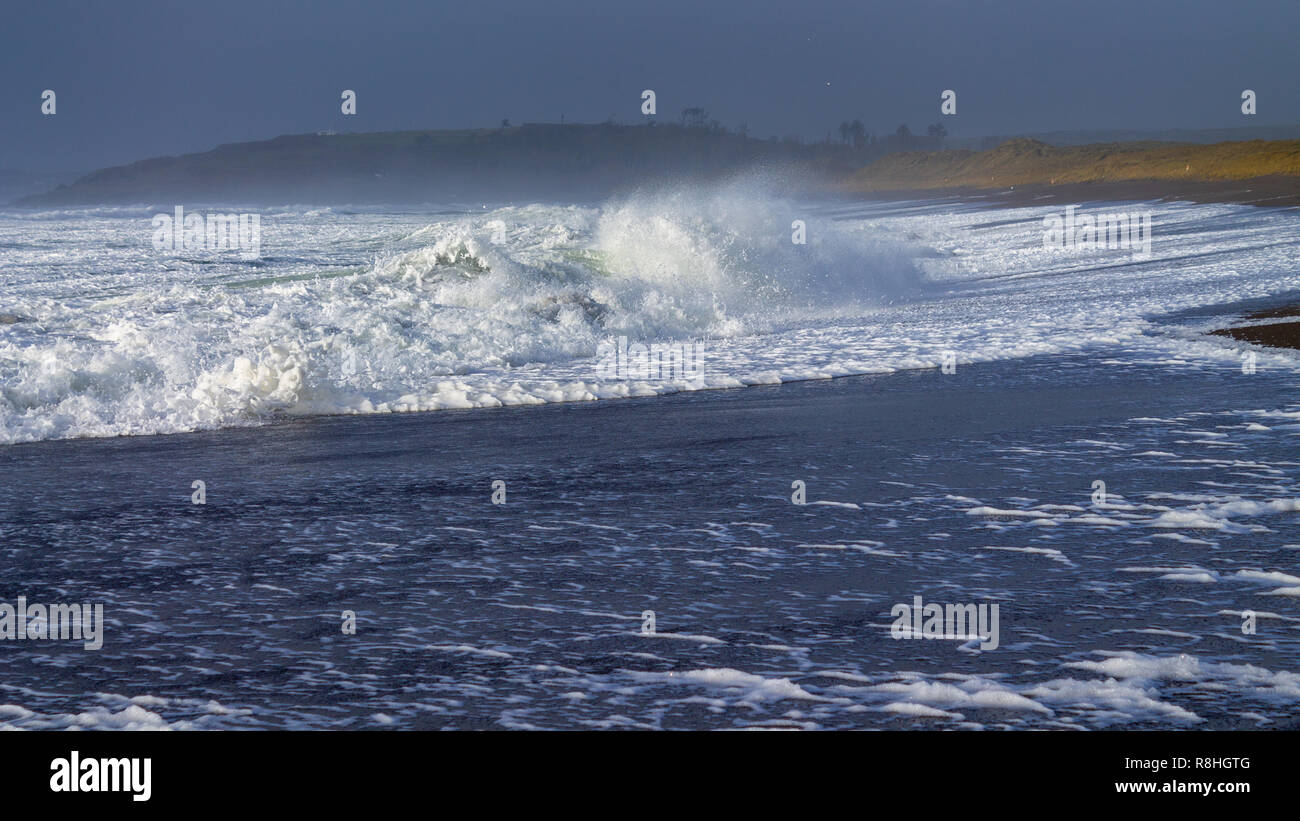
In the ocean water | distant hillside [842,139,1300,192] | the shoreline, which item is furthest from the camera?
distant hillside [842,139,1300,192]

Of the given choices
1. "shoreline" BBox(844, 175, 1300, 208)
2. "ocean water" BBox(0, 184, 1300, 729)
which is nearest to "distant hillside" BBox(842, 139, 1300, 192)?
"shoreline" BBox(844, 175, 1300, 208)

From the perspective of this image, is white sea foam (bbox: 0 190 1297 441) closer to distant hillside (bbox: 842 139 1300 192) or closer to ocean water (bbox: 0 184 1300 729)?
ocean water (bbox: 0 184 1300 729)

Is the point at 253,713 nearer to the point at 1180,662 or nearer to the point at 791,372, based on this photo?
the point at 1180,662

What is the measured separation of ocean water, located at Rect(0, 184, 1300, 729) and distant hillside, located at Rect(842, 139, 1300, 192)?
48.2 meters

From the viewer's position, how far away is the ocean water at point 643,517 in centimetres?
468

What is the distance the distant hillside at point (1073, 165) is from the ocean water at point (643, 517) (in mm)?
48160

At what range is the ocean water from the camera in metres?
4.68


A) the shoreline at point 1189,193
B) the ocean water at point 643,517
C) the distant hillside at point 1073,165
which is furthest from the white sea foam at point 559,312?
the distant hillside at point 1073,165

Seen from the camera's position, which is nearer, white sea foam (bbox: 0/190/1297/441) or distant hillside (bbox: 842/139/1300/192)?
white sea foam (bbox: 0/190/1297/441)

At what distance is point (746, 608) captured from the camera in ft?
18.5

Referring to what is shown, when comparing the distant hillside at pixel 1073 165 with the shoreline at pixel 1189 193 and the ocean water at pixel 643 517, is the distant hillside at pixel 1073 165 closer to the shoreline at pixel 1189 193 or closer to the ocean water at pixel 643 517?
the shoreline at pixel 1189 193

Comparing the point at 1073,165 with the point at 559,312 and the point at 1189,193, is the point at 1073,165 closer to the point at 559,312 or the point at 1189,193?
the point at 1189,193
